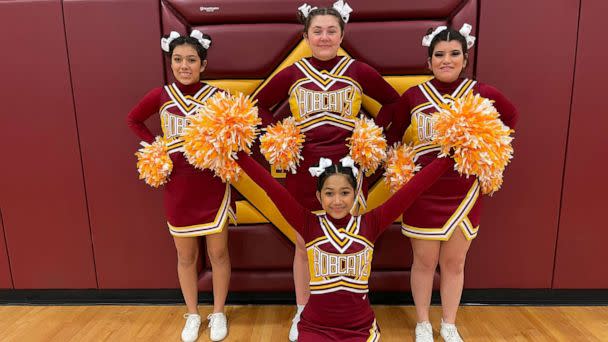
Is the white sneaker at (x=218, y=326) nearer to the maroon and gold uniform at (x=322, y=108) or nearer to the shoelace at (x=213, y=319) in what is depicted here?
the shoelace at (x=213, y=319)

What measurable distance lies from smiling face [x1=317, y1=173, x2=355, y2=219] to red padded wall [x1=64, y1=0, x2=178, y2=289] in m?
1.15

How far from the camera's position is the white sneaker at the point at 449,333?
1912 millimetres

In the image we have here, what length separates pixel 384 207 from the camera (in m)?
1.56

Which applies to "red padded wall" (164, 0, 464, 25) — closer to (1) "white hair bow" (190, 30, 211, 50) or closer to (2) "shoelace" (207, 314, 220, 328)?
(1) "white hair bow" (190, 30, 211, 50)

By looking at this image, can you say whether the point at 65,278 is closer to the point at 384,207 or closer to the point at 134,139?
the point at 134,139

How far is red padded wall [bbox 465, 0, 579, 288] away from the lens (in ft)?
6.81

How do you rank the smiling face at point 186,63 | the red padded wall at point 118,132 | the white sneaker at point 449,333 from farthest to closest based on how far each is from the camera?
the red padded wall at point 118,132
the white sneaker at point 449,333
the smiling face at point 186,63

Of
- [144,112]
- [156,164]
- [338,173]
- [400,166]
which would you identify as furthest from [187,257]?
[400,166]

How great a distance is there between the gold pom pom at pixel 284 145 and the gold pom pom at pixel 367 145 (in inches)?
8.8

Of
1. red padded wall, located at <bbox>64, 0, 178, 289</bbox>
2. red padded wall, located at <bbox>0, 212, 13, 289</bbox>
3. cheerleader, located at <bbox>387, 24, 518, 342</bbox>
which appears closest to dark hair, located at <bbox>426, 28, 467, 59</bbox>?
cheerleader, located at <bbox>387, 24, 518, 342</bbox>

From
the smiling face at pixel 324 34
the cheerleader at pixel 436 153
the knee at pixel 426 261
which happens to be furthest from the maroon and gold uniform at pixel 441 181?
the smiling face at pixel 324 34

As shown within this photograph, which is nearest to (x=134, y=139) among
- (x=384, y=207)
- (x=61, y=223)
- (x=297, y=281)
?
(x=61, y=223)

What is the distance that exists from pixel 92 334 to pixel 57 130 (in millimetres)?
1070

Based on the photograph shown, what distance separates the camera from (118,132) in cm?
223
